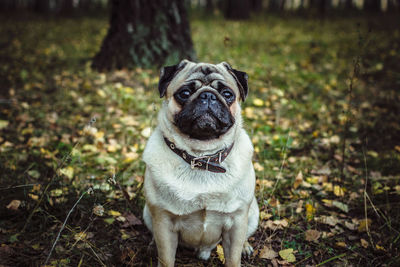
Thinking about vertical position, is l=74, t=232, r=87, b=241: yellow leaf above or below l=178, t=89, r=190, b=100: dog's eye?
below

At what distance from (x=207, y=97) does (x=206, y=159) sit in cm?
49

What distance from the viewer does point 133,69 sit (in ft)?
20.8

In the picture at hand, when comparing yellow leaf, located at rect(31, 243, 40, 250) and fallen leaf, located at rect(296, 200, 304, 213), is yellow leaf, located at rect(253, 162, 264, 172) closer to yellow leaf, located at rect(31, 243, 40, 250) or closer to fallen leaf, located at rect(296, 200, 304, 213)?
fallen leaf, located at rect(296, 200, 304, 213)

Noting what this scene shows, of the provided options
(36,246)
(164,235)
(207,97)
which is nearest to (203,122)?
(207,97)

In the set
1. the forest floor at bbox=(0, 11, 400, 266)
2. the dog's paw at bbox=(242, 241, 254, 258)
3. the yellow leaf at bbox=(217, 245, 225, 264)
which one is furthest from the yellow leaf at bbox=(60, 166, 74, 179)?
the dog's paw at bbox=(242, 241, 254, 258)

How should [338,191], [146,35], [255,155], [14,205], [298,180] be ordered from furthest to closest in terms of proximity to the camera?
[146,35] → [255,155] → [298,180] → [338,191] → [14,205]

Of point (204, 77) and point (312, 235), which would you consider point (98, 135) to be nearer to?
point (204, 77)

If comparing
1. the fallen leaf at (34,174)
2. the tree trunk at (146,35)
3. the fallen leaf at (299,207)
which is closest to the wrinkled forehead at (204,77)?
the fallen leaf at (299,207)

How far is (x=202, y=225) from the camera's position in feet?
7.66

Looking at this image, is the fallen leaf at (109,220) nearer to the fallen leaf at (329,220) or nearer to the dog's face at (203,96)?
the dog's face at (203,96)

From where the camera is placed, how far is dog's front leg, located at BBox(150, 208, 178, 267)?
2311mm

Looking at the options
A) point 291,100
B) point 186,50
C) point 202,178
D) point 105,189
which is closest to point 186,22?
point 186,50

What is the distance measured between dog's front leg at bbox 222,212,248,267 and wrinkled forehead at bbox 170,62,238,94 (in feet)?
3.51

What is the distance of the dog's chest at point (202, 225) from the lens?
7.56ft
